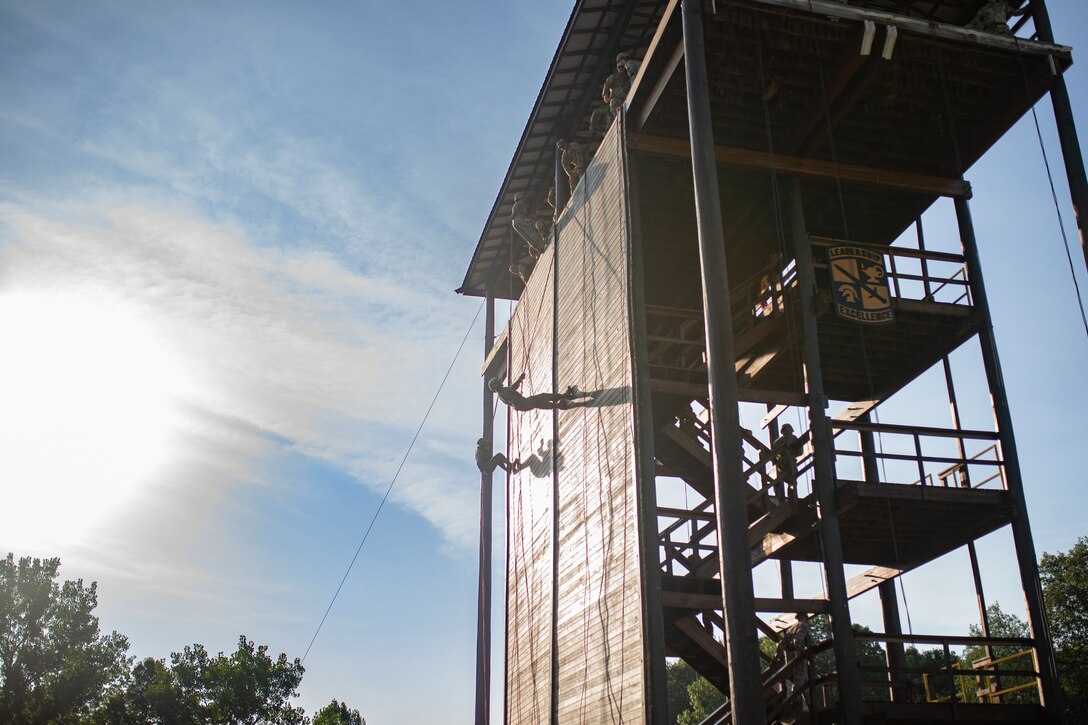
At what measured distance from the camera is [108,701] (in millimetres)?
55438

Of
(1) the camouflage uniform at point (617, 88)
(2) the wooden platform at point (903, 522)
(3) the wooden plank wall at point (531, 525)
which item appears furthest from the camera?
(3) the wooden plank wall at point (531, 525)

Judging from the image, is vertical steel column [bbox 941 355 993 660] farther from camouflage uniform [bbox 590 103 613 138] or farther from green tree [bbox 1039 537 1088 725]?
green tree [bbox 1039 537 1088 725]

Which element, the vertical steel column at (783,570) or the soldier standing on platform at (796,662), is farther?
the vertical steel column at (783,570)

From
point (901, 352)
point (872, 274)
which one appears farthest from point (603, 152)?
point (901, 352)

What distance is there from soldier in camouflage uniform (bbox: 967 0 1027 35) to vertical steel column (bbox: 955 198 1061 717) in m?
3.26

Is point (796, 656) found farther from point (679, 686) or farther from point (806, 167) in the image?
point (679, 686)

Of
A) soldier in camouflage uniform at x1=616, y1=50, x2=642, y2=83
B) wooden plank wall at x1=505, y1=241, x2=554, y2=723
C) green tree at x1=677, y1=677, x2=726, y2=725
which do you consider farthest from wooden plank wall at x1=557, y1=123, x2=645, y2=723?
green tree at x1=677, y1=677, x2=726, y2=725

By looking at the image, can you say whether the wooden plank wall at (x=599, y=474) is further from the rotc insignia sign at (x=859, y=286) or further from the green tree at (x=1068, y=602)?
the green tree at (x=1068, y=602)

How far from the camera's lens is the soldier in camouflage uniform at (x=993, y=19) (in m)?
15.9

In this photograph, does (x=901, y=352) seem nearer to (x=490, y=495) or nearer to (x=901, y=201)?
(x=901, y=201)

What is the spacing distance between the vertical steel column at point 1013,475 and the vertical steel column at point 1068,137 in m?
2.76

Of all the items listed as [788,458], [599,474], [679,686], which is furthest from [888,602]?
[679,686]

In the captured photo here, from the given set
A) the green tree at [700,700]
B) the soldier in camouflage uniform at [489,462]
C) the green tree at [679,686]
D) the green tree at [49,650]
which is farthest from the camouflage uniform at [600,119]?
the green tree at [679,686]

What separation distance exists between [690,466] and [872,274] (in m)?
5.02
